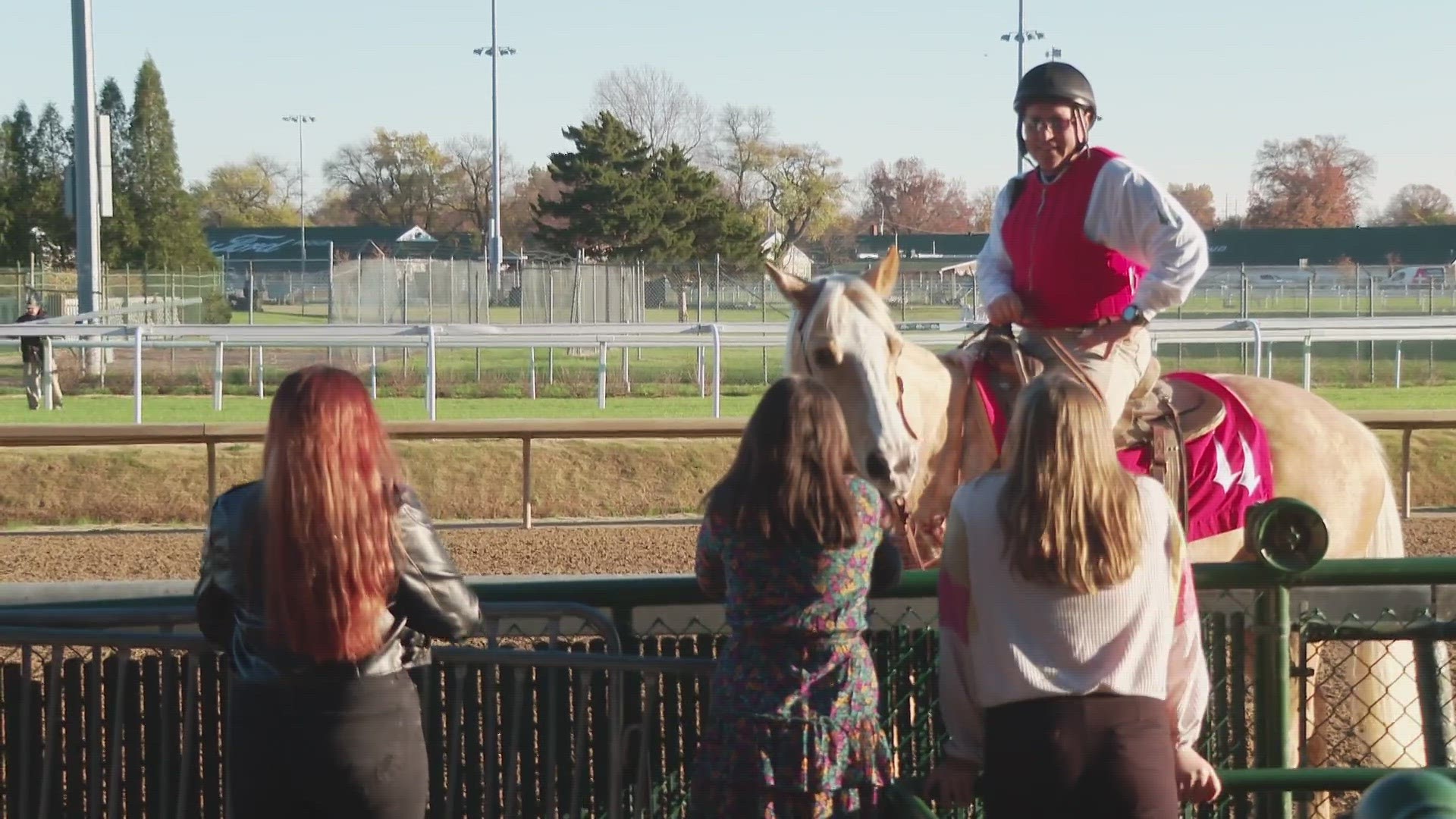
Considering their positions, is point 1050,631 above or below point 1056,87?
below

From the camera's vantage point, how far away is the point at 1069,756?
294 cm

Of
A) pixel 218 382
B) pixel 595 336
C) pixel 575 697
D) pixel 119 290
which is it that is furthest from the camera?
pixel 119 290

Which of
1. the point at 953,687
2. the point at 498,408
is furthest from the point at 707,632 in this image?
the point at 498,408

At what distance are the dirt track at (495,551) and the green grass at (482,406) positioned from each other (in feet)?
16.2

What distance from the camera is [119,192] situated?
161ft

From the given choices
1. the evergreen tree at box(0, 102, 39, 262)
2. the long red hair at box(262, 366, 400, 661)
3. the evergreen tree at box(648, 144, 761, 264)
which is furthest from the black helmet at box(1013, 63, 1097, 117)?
the evergreen tree at box(0, 102, 39, 262)

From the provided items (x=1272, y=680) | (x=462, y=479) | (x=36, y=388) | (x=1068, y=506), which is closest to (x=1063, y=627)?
(x=1068, y=506)

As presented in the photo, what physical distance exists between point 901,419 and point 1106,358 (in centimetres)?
88

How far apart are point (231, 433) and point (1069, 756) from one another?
371 inches

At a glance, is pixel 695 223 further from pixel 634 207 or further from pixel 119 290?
pixel 119 290

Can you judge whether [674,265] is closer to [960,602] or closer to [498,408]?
[498,408]

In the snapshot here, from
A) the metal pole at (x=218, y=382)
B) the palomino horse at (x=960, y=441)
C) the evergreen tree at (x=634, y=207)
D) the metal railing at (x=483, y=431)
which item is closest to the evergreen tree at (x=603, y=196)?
the evergreen tree at (x=634, y=207)

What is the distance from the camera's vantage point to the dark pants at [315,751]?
3203 millimetres

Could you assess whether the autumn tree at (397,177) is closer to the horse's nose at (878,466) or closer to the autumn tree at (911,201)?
the autumn tree at (911,201)
